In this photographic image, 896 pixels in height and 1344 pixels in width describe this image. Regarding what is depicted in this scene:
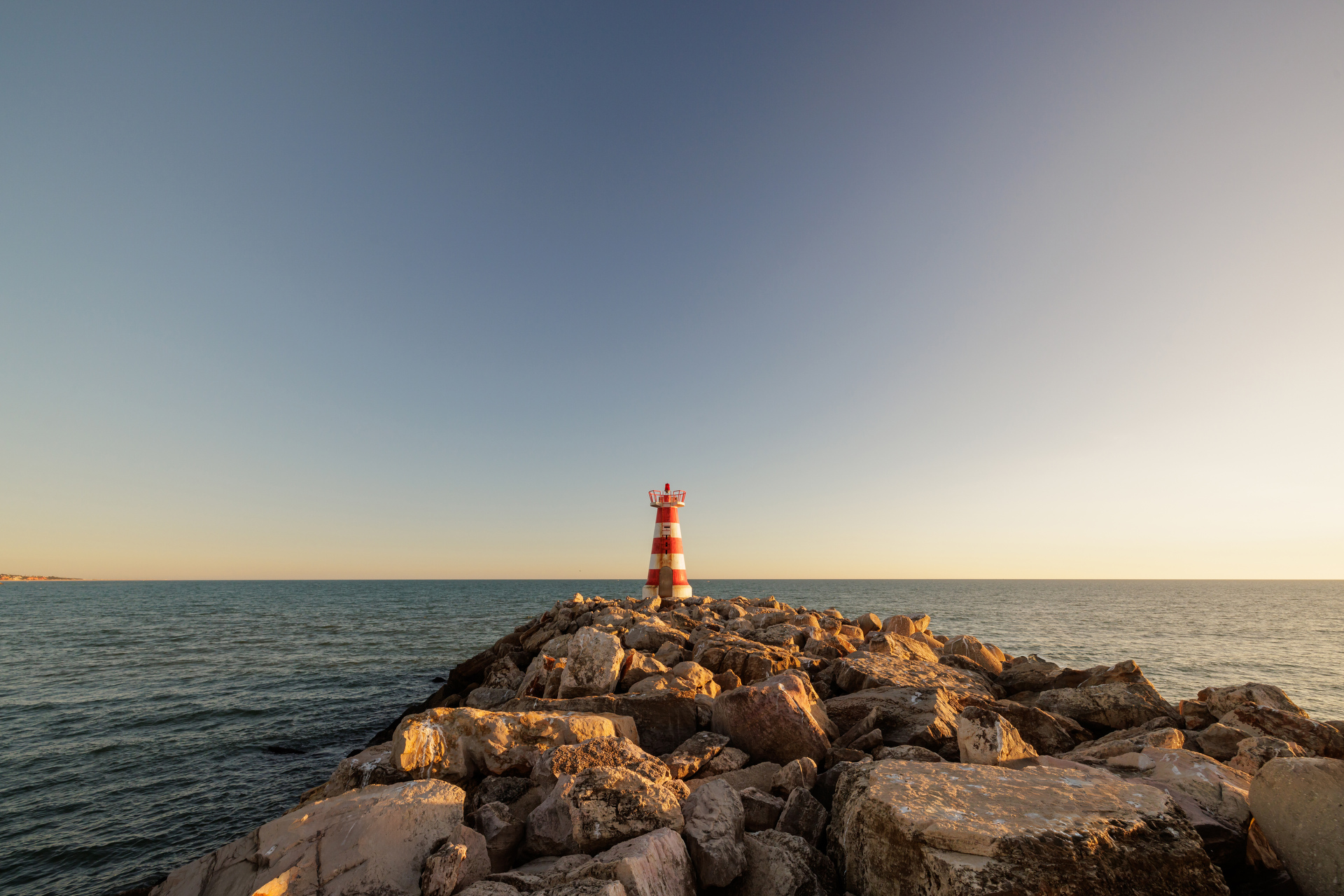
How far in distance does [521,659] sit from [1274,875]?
1351cm

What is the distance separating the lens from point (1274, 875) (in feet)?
9.71

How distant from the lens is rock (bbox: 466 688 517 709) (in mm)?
9273

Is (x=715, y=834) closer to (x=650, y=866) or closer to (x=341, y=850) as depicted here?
(x=650, y=866)

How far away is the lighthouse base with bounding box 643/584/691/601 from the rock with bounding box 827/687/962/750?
1499 cm

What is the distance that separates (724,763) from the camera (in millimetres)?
4660

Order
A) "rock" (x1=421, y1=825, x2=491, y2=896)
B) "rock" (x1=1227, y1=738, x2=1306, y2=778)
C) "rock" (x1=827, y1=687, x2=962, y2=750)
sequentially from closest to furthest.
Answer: "rock" (x1=421, y1=825, x2=491, y2=896)
"rock" (x1=1227, y1=738, x2=1306, y2=778)
"rock" (x1=827, y1=687, x2=962, y2=750)

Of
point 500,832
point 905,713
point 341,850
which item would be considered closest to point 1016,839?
point 500,832

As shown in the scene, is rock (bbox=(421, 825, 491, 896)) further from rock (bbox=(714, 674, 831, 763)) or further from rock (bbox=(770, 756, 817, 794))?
rock (bbox=(714, 674, 831, 763))

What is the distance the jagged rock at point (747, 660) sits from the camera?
293 inches

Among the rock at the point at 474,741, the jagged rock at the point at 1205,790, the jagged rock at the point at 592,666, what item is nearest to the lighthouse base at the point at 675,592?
the jagged rock at the point at 592,666

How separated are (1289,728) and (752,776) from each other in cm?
498

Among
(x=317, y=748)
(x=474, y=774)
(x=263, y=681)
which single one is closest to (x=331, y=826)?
(x=474, y=774)

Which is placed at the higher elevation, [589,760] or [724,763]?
[589,760]

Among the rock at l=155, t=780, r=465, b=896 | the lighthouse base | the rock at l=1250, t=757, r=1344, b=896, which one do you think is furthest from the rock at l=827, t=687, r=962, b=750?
the lighthouse base
